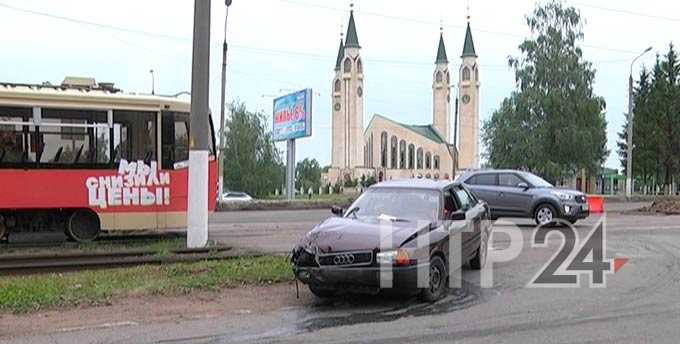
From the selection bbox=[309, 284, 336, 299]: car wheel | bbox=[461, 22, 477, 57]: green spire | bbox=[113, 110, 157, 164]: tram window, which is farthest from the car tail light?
bbox=[461, 22, 477, 57]: green spire

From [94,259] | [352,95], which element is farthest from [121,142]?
[352,95]

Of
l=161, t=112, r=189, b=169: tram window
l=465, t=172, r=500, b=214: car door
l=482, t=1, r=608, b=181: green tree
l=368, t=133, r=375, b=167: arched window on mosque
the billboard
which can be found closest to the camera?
l=161, t=112, r=189, b=169: tram window

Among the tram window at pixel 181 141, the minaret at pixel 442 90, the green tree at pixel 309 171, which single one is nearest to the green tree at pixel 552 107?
the tram window at pixel 181 141

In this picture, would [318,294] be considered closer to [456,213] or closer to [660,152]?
[456,213]

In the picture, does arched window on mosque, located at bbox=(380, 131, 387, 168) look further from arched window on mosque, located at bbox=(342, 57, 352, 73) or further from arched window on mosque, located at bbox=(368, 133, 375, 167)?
arched window on mosque, located at bbox=(342, 57, 352, 73)

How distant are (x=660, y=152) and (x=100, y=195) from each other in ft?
177

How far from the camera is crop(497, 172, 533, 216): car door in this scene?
2017cm

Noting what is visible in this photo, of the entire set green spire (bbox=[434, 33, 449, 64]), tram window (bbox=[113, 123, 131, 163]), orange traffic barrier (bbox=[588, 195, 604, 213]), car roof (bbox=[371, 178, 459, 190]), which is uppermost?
green spire (bbox=[434, 33, 449, 64])

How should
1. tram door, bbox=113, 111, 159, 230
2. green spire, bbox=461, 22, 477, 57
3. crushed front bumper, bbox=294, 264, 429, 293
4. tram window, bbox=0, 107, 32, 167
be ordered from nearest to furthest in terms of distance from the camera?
crushed front bumper, bbox=294, 264, 429, 293, tram window, bbox=0, 107, 32, 167, tram door, bbox=113, 111, 159, 230, green spire, bbox=461, 22, 477, 57

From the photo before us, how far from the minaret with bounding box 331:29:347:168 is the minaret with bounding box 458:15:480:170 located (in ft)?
54.8

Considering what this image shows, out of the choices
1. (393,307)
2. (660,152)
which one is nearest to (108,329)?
(393,307)

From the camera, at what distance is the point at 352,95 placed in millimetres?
98938

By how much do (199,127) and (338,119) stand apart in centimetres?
8820

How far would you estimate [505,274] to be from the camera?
1167 centimetres
